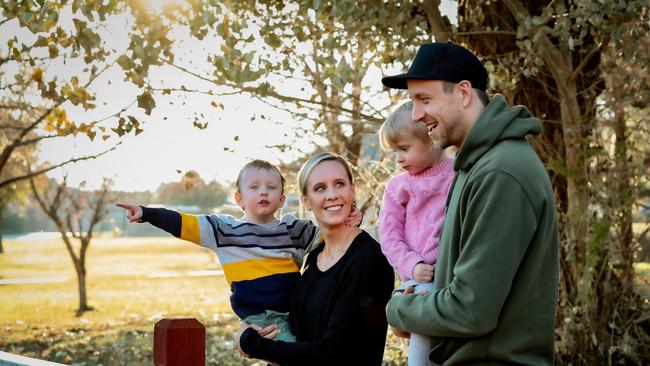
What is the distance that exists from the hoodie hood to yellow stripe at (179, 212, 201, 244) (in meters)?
1.17

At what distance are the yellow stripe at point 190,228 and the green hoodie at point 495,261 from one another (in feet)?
3.51

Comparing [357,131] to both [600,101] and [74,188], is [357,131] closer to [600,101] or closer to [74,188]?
[600,101]

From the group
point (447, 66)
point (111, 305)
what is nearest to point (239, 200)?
point (447, 66)

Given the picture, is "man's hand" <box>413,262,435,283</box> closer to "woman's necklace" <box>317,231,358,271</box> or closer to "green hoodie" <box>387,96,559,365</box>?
"woman's necklace" <box>317,231,358,271</box>

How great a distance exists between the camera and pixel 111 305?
16.4 metres

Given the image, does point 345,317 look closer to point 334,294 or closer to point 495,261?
point 334,294

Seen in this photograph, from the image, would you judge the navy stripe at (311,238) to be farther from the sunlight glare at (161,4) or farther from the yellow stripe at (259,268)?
A: the sunlight glare at (161,4)

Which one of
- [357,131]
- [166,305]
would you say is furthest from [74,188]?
[357,131]

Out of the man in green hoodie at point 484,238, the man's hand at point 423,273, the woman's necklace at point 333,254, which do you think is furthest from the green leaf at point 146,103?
the man in green hoodie at point 484,238

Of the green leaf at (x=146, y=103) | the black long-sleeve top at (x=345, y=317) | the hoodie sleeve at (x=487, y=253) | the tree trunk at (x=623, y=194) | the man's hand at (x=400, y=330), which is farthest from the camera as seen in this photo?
the tree trunk at (x=623, y=194)

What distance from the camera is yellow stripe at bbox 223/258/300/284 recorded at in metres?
3.23

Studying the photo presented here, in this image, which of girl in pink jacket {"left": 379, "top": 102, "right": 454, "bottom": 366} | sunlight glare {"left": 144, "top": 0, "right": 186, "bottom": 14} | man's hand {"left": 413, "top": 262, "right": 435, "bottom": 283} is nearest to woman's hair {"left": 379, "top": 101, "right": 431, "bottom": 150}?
girl in pink jacket {"left": 379, "top": 102, "right": 454, "bottom": 366}

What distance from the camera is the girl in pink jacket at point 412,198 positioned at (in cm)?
293

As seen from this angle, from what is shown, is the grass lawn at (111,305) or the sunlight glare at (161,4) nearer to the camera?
the sunlight glare at (161,4)
